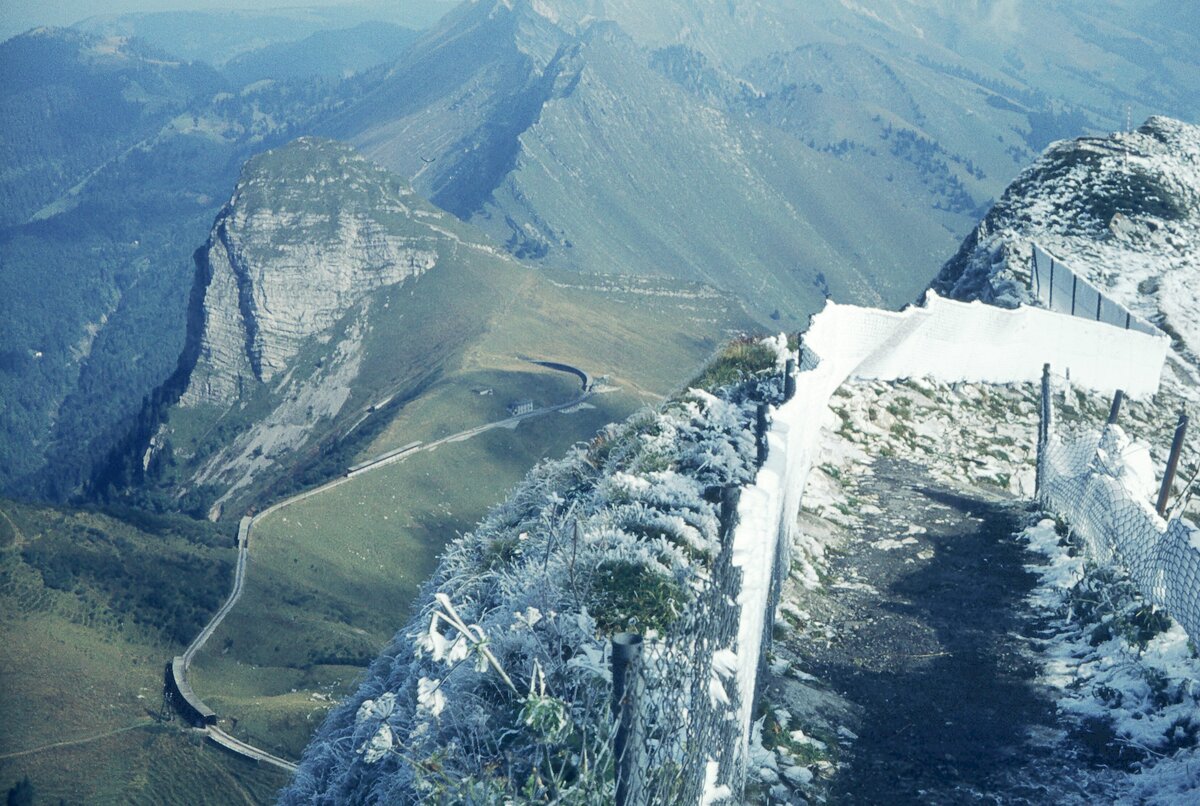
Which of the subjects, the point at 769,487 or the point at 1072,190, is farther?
the point at 1072,190

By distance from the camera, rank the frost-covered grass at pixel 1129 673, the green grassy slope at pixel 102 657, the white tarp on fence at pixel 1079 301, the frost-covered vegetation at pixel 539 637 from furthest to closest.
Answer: the green grassy slope at pixel 102 657 → the white tarp on fence at pixel 1079 301 → the frost-covered grass at pixel 1129 673 → the frost-covered vegetation at pixel 539 637

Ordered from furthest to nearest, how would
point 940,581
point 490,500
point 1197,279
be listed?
point 490,500 → point 1197,279 → point 940,581

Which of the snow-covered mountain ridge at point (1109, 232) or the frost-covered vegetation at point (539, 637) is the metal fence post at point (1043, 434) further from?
the snow-covered mountain ridge at point (1109, 232)

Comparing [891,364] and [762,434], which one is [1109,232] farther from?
[762,434]

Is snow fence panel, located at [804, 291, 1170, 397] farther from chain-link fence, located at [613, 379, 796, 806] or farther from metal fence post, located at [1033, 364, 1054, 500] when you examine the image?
chain-link fence, located at [613, 379, 796, 806]

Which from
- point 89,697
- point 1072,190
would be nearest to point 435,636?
point 1072,190

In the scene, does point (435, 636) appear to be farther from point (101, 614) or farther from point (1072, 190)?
point (101, 614)

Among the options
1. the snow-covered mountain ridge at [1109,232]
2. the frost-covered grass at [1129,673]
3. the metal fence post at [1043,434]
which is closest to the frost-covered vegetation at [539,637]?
A: the frost-covered grass at [1129,673]
